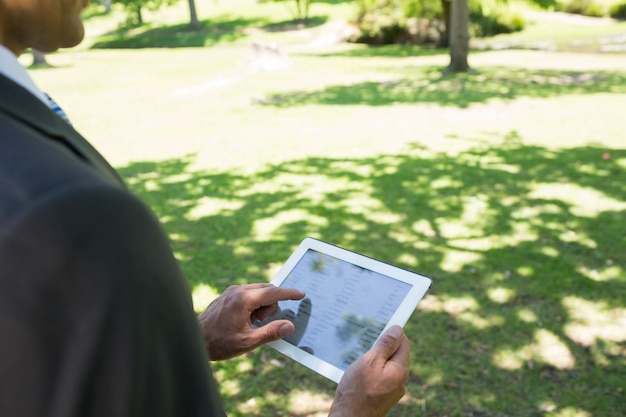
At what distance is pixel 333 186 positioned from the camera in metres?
6.72

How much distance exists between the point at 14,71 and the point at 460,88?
1228 cm

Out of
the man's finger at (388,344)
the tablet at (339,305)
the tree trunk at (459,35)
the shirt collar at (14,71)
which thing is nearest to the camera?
the shirt collar at (14,71)

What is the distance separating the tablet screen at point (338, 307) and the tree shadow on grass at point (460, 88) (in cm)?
920

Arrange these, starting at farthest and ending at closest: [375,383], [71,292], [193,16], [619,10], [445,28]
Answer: [193,16], [619,10], [445,28], [375,383], [71,292]

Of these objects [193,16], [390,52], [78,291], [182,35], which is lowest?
[390,52]

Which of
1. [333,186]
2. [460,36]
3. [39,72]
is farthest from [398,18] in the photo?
[333,186]

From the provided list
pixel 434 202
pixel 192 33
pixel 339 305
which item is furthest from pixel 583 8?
pixel 339 305

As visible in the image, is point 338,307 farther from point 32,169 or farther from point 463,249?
point 463,249

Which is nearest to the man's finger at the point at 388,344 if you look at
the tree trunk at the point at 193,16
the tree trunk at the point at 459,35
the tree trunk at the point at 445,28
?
the tree trunk at the point at 459,35

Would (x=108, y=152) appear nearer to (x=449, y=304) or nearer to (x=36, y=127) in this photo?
(x=449, y=304)

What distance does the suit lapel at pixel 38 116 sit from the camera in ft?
2.32

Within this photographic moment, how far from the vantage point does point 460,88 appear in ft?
40.6

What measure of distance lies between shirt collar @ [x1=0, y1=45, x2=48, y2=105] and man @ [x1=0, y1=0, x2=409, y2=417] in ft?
0.09

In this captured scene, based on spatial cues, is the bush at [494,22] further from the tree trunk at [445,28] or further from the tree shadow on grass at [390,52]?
the tree shadow on grass at [390,52]
